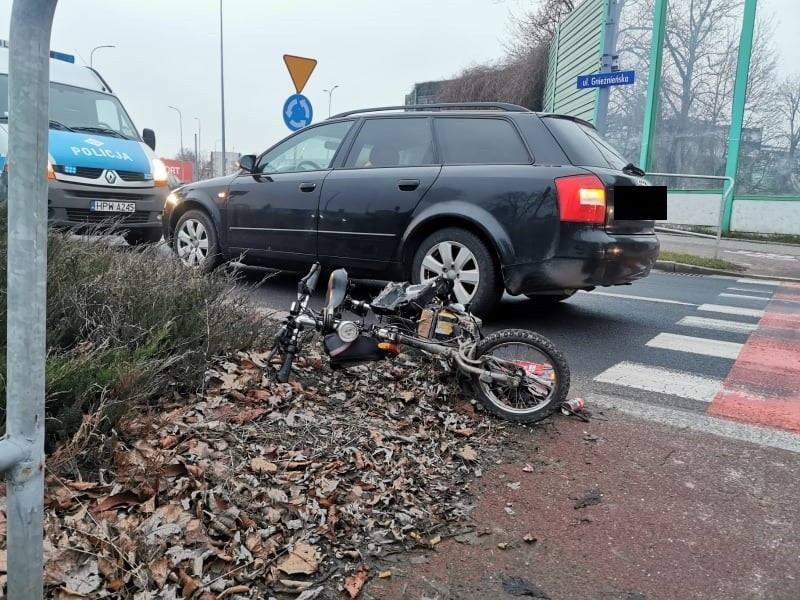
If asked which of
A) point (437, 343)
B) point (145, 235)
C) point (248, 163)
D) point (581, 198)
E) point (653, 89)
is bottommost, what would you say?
point (437, 343)

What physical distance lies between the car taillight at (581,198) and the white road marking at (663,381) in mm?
1148

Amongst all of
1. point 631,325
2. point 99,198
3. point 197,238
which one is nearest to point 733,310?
point 631,325

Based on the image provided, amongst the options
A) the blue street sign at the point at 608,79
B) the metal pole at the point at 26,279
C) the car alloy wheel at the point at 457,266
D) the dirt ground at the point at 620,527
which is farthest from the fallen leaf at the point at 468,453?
the blue street sign at the point at 608,79

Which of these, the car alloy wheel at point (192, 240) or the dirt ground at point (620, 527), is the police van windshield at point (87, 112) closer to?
the car alloy wheel at point (192, 240)

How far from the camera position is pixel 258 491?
2.47 meters

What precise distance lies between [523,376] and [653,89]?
726 inches

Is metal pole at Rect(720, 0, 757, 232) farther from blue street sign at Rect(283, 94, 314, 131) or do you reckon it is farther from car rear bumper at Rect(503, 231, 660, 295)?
car rear bumper at Rect(503, 231, 660, 295)

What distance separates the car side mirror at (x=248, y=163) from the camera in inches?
269

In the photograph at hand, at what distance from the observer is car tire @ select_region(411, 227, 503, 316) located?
539cm

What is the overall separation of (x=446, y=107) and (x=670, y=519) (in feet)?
14.1

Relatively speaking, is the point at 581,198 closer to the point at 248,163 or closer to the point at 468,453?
the point at 468,453

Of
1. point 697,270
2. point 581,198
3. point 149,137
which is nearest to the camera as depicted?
point 581,198

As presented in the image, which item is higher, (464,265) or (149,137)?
(149,137)

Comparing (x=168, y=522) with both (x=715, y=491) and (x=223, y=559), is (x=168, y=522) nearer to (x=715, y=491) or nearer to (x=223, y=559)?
(x=223, y=559)
